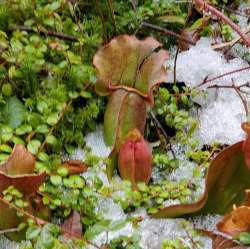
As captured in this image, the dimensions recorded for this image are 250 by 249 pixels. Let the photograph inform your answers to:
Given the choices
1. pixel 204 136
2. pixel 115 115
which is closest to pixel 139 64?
pixel 115 115

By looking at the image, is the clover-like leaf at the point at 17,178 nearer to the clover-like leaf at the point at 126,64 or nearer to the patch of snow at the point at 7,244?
the patch of snow at the point at 7,244

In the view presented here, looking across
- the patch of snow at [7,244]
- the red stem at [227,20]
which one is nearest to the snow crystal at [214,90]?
the red stem at [227,20]

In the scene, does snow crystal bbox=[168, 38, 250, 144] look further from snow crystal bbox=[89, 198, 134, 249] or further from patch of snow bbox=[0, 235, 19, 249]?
patch of snow bbox=[0, 235, 19, 249]

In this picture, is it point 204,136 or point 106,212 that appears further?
point 204,136

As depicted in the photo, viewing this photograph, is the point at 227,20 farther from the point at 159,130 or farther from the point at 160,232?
the point at 160,232

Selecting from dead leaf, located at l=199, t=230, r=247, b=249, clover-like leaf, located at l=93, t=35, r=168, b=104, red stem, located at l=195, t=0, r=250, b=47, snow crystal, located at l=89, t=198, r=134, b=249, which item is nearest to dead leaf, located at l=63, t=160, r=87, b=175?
snow crystal, located at l=89, t=198, r=134, b=249

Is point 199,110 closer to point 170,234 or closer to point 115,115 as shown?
point 115,115
